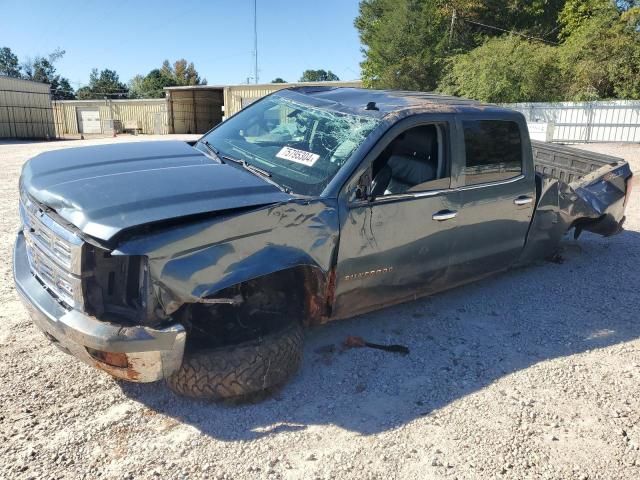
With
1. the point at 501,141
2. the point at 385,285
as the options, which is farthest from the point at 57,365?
the point at 501,141

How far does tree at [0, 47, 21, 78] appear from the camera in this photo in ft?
274

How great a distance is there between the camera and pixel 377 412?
294cm

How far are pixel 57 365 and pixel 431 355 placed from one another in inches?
99.7

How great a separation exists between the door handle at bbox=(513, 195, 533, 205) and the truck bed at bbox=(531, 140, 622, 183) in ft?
5.49

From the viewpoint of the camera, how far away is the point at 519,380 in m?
3.32

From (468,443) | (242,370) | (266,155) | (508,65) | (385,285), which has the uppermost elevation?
(508,65)

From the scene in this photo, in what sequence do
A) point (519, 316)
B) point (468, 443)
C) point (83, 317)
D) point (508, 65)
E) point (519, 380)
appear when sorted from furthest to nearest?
1. point (508, 65)
2. point (519, 316)
3. point (519, 380)
4. point (468, 443)
5. point (83, 317)

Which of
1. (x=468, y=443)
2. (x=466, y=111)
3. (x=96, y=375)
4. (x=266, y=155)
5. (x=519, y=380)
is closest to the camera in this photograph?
(x=468, y=443)

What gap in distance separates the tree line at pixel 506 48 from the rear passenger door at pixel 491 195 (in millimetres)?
26008

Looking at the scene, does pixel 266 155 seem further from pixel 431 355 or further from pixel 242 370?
pixel 431 355

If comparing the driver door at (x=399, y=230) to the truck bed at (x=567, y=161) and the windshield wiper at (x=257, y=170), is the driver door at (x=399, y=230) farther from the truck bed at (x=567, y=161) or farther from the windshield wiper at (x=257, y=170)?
the truck bed at (x=567, y=161)

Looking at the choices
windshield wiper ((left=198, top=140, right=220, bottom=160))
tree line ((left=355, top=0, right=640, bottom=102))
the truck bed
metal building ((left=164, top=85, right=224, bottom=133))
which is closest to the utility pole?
tree line ((left=355, top=0, right=640, bottom=102))

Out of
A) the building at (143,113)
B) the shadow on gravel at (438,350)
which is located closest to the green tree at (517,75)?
the building at (143,113)

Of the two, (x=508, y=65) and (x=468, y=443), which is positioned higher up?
(x=508, y=65)
